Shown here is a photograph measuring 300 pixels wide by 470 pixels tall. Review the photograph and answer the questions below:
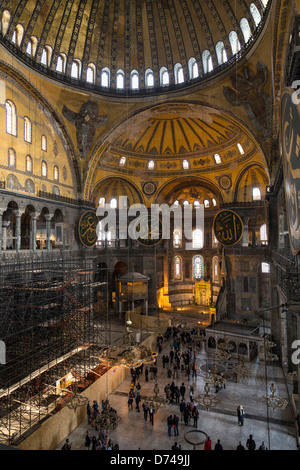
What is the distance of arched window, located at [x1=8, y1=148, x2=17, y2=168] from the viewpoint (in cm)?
1303

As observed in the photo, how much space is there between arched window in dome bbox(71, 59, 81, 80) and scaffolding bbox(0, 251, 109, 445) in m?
9.43

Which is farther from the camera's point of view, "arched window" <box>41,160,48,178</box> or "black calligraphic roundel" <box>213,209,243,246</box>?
"arched window" <box>41,160,48,178</box>

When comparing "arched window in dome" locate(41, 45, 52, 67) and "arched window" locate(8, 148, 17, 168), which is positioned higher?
"arched window in dome" locate(41, 45, 52, 67)

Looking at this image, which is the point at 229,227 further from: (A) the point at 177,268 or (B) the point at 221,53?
(A) the point at 177,268

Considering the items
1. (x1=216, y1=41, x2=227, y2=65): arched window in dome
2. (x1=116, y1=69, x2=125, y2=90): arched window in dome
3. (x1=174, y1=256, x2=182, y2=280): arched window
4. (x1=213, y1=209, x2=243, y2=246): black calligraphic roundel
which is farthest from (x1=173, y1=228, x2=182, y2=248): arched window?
(x1=216, y1=41, x2=227, y2=65): arched window in dome

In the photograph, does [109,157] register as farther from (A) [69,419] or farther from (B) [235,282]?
(A) [69,419]

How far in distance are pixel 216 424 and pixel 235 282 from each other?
1084 centimetres

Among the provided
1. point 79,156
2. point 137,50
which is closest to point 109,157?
point 79,156

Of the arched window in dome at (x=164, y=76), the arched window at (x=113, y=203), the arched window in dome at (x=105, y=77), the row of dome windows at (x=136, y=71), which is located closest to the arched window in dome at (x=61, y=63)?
the row of dome windows at (x=136, y=71)

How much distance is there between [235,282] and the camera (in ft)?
63.7

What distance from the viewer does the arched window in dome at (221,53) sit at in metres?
14.6

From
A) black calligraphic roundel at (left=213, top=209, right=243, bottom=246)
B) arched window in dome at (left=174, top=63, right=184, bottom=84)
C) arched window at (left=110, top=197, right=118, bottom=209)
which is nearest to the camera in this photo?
black calligraphic roundel at (left=213, top=209, right=243, bottom=246)

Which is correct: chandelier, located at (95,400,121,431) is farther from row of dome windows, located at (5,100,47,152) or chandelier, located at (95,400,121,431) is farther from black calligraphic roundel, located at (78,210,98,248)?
row of dome windows, located at (5,100,47,152)

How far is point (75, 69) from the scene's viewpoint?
1617 centimetres
